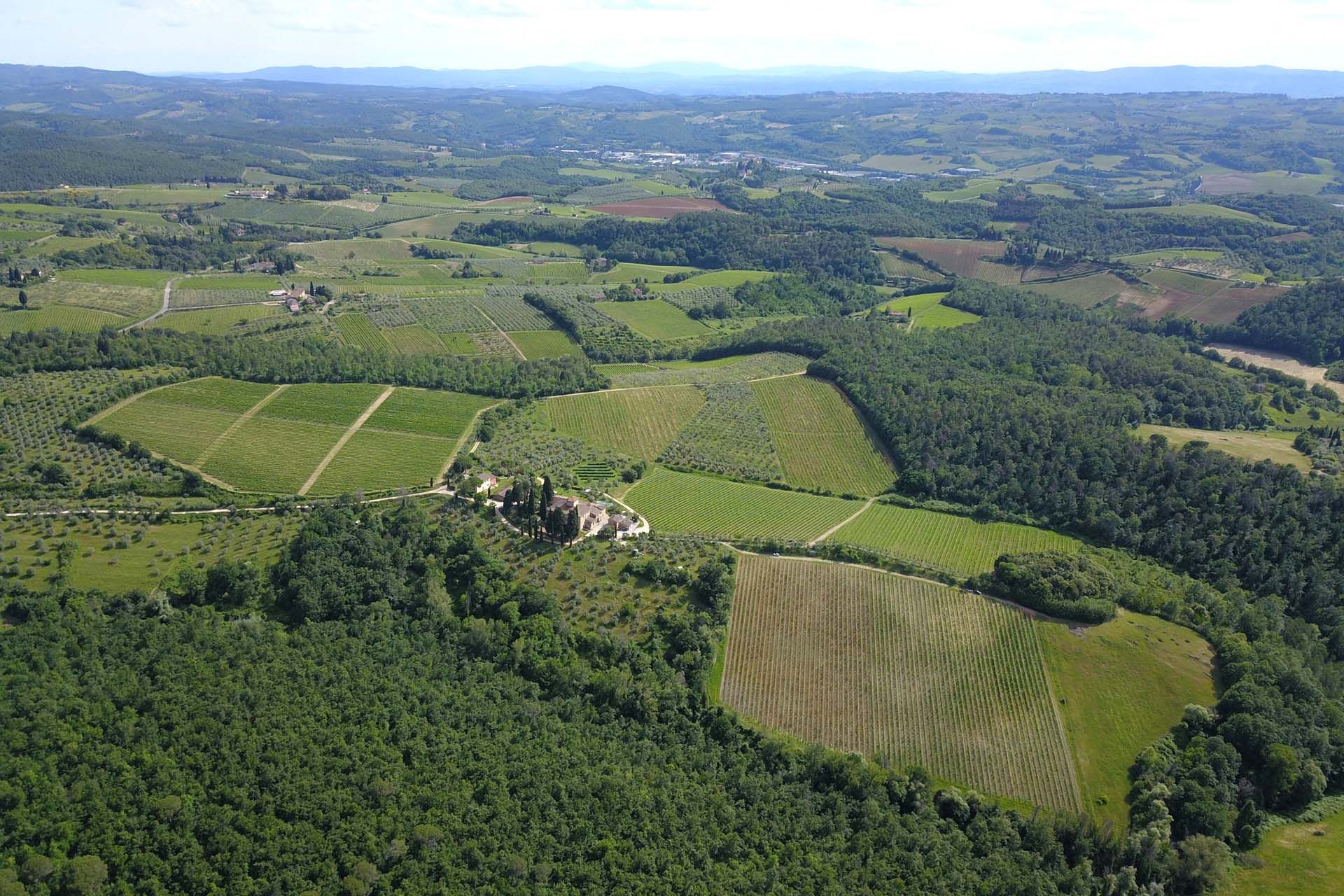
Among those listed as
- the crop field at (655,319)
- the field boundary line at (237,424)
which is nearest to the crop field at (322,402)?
the field boundary line at (237,424)

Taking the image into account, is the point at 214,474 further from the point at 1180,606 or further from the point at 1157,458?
the point at 1157,458

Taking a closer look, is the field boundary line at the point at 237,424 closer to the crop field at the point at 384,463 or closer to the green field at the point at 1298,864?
the crop field at the point at 384,463

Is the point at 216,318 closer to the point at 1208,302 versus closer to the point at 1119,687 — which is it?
the point at 1119,687

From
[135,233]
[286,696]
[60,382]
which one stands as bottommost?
[286,696]

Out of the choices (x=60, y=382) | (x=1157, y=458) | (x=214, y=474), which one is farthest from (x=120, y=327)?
(x=1157, y=458)

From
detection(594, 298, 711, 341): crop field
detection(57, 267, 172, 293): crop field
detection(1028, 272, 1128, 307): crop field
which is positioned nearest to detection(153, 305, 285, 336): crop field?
detection(57, 267, 172, 293): crop field

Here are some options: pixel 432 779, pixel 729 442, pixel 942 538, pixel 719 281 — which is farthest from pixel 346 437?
pixel 719 281
